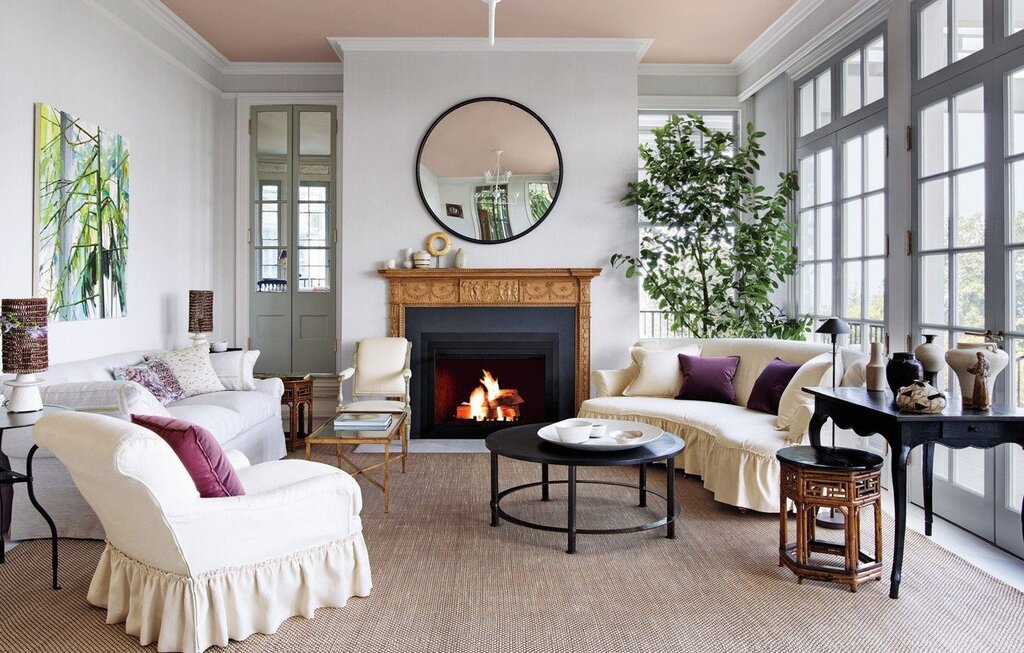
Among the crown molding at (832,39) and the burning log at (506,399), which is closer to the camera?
the crown molding at (832,39)

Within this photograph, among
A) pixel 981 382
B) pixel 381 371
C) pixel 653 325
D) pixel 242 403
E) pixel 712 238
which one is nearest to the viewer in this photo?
pixel 981 382

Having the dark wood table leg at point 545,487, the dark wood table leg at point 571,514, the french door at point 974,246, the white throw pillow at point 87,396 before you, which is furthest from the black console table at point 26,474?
the french door at point 974,246

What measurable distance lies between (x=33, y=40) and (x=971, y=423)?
4.85m

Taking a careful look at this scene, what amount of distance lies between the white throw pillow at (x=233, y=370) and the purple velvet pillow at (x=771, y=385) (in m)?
3.34

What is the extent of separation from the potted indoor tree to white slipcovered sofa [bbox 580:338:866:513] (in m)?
0.52

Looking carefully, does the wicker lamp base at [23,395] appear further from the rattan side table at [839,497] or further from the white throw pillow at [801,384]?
the white throw pillow at [801,384]

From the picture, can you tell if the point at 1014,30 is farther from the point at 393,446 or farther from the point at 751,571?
the point at 393,446

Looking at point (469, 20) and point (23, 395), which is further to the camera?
point (469, 20)

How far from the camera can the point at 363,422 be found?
4.06m

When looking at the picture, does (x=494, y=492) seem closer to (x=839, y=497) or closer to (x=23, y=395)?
(x=839, y=497)

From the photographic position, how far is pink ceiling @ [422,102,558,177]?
588cm

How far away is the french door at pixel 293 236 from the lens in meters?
6.58

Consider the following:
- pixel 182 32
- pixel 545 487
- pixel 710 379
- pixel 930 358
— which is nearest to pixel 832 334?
pixel 930 358

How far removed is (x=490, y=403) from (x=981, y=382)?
12.4 ft
